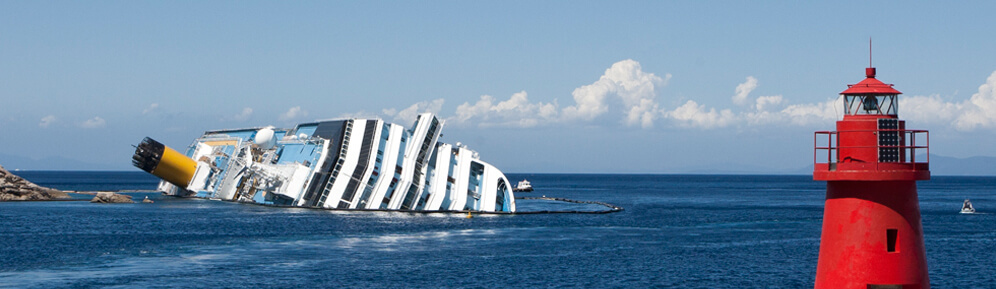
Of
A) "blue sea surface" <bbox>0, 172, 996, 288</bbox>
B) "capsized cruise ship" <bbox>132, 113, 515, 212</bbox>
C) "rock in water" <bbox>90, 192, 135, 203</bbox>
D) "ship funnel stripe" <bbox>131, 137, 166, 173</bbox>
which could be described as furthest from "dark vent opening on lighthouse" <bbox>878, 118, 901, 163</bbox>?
"rock in water" <bbox>90, 192, 135, 203</bbox>

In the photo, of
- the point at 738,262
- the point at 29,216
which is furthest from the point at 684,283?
the point at 29,216

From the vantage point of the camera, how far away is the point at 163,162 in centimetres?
9562

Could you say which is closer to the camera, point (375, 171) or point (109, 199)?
point (375, 171)

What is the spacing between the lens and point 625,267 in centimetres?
4544

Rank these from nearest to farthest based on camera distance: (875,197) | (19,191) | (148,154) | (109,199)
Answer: (875,197) < (148,154) < (109,199) < (19,191)

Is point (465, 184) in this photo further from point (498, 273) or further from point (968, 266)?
point (968, 266)

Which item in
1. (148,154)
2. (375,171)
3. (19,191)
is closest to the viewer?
(375,171)

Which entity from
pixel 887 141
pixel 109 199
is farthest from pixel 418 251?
pixel 109 199

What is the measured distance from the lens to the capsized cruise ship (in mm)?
73938

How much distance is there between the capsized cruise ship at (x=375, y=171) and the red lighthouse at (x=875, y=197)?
59850 mm

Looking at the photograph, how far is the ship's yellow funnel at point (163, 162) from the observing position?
306 ft

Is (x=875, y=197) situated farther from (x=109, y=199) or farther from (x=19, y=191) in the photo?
(x=19, y=191)

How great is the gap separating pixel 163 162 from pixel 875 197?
90.3m

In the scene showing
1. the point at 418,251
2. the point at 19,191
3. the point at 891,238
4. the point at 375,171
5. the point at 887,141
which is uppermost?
the point at 887,141
